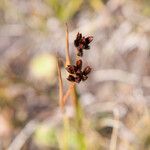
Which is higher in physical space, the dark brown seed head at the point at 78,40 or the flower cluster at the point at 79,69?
the dark brown seed head at the point at 78,40

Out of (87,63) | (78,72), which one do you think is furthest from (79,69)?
(87,63)

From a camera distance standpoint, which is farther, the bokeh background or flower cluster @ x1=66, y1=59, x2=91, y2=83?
the bokeh background

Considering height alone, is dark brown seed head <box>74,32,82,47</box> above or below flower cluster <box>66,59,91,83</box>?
above

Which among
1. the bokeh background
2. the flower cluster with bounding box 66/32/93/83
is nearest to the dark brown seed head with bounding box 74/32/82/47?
the flower cluster with bounding box 66/32/93/83

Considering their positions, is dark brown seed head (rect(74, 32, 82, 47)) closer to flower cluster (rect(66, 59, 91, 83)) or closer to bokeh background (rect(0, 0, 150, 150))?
flower cluster (rect(66, 59, 91, 83))

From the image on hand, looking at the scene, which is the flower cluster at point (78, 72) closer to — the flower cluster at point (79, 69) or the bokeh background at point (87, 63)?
the flower cluster at point (79, 69)

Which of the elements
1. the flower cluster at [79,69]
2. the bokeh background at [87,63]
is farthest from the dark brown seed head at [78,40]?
the bokeh background at [87,63]

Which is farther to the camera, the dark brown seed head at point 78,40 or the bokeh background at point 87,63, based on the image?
the bokeh background at point 87,63

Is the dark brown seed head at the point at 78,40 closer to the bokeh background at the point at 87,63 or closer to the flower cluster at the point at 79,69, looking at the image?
the flower cluster at the point at 79,69
